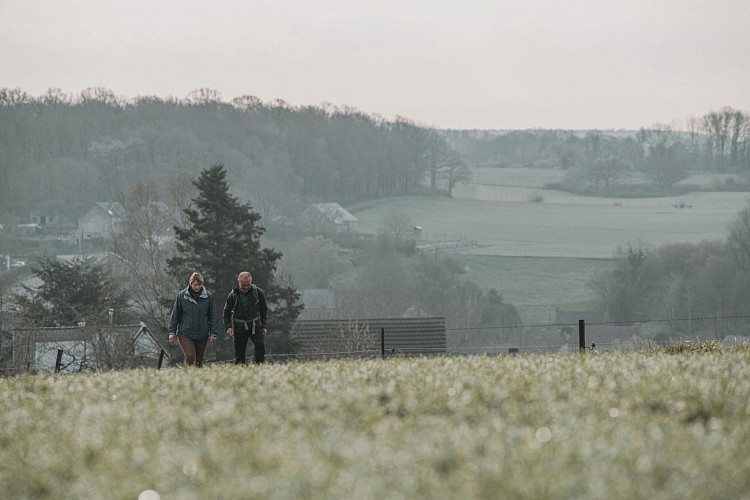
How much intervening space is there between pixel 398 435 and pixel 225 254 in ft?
191

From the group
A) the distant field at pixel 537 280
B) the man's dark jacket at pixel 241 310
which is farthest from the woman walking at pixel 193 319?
the distant field at pixel 537 280

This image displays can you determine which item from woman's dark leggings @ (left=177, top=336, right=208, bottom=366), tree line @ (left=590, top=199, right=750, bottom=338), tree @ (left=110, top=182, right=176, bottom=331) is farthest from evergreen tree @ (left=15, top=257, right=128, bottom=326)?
tree line @ (left=590, top=199, right=750, bottom=338)

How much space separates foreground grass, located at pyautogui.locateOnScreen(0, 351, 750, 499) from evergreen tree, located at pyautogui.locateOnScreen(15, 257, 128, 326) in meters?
61.2

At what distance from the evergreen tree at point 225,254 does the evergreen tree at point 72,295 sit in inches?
293

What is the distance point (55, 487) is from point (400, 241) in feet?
563

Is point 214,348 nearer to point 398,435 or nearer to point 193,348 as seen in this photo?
point 193,348

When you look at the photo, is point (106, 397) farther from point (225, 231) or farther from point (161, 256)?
point (161, 256)

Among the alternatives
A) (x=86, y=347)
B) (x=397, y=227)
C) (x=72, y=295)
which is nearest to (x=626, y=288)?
(x=397, y=227)

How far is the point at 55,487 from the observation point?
29.2 ft

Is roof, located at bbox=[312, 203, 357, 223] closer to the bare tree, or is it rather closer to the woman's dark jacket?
the bare tree

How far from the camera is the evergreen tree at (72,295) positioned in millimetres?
76625

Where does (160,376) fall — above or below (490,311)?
above

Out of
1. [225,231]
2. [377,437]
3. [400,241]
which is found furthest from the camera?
[400,241]

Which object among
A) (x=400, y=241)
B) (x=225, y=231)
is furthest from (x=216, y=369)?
(x=400, y=241)
